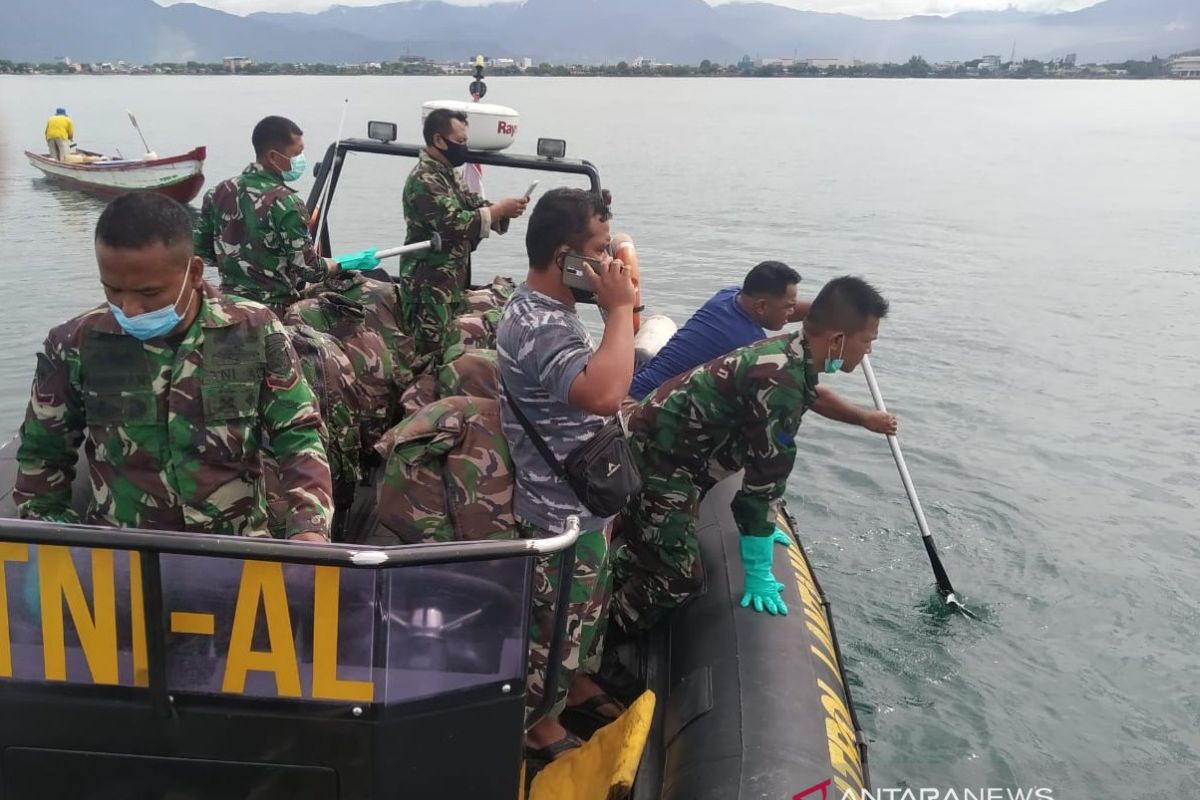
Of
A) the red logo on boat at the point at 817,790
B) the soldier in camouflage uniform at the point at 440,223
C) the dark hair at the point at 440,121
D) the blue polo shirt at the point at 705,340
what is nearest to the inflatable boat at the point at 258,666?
the red logo on boat at the point at 817,790

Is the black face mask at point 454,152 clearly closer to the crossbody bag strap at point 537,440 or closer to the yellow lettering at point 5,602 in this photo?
the crossbody bag strap at point 537,440

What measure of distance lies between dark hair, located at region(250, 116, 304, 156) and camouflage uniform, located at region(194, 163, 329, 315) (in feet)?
0.35

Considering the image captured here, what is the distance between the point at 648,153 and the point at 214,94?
50.4 m

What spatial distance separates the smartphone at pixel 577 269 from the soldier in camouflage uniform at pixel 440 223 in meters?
2.70

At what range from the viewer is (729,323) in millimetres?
4215

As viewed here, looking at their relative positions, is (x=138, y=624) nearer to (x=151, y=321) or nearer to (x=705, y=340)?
(x=151, y=321)

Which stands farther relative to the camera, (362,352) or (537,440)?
(362,352)

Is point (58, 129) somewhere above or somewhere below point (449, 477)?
below

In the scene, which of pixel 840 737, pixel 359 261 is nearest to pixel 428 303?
pixel 359 261

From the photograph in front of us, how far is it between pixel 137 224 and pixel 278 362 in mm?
429

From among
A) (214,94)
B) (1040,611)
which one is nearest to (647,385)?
(1040,611)

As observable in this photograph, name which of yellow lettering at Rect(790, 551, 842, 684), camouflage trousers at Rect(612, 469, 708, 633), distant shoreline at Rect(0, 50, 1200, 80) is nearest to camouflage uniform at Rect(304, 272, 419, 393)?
camouflage trousers at Rect(612, 469, 708, 633)

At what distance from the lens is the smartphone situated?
238cm

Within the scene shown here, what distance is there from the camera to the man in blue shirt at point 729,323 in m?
4.21
